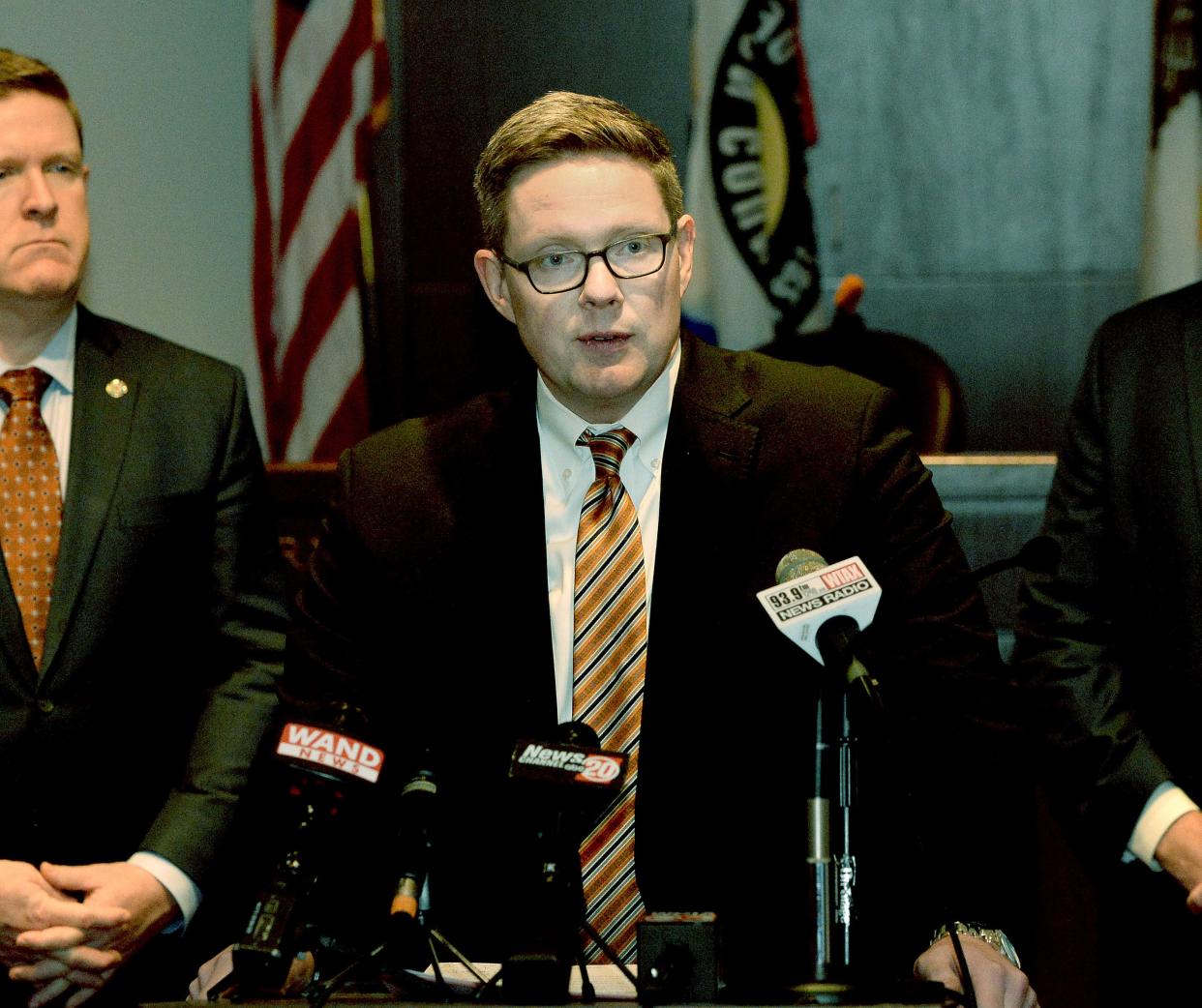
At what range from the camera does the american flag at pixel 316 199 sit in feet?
14.6

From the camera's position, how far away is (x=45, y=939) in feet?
7.14

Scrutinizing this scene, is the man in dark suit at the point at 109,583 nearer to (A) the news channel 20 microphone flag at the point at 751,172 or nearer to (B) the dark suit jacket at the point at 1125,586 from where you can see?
(B) the dark suit jacket at the point at 1125,586

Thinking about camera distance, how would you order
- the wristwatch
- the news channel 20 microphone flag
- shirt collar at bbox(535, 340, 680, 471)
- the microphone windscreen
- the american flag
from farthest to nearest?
the news channel 20 microphone flag, the american flag, shirt collar at bbox(535, 340, 680, 471), the wristwatch, the microphone windscreen

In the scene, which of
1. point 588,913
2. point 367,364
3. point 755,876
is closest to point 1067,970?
point 755,876

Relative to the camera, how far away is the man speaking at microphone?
211 cm

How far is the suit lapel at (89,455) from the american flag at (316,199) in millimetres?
1826

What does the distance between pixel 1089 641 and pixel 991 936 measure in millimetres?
634

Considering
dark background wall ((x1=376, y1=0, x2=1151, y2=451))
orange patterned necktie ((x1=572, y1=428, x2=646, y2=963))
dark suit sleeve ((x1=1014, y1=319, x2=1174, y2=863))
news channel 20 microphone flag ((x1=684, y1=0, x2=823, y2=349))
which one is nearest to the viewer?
orange patterned necktie ((x1=572, y1=428, x2=646, y2=963))

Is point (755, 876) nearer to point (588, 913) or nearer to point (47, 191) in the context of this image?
point (588, 913)

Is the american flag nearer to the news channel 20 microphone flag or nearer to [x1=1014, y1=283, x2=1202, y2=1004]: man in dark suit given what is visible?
the news channel 20 microphone flag

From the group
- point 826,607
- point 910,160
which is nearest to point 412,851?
point 826,607

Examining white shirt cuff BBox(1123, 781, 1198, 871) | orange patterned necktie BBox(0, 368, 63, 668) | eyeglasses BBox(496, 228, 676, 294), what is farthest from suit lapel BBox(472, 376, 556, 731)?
white shirt cuff BBox(1123, 781, 1198, 871)

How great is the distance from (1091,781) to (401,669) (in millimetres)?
1059

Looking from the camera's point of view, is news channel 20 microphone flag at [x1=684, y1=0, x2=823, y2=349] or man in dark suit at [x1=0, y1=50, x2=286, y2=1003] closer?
man in dark suit at [x1=0, y1=50, x2=286, y2=1003]
